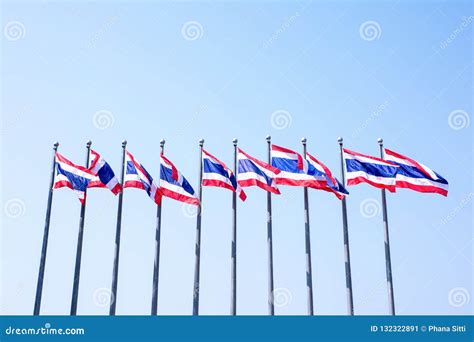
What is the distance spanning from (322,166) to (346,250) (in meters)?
3.99

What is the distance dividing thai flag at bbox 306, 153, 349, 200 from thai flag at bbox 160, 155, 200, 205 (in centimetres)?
573

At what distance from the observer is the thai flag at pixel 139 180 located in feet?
87.3

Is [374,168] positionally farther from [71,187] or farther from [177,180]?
[71,187]

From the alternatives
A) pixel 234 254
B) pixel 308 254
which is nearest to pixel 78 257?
pixel 234 254

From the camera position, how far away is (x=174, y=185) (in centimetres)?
2664

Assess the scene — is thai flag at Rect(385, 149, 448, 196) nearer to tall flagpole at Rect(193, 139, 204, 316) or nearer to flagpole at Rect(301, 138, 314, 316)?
flagpole at Rect(301, 138, 314, 316)

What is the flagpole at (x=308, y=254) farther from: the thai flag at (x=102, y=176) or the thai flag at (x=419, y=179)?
the thai flag at (x=102, y=176)

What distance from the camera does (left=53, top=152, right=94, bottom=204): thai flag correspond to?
2600 cm

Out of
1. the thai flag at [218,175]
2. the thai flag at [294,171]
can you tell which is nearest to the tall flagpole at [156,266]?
the thai flag at [218,175]

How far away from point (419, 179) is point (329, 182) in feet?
13.5

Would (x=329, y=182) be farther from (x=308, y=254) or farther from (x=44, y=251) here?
(x=44, y=251)

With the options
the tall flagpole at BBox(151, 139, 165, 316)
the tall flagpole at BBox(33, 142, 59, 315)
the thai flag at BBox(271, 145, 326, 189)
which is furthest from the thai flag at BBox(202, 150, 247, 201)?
the tall flagpole at BBox(33, 142, 59, 315)

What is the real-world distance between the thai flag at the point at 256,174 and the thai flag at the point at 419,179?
573 centimetres

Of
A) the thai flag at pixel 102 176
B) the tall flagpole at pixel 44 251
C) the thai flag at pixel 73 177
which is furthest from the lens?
the thai flag at pixel 102 176
